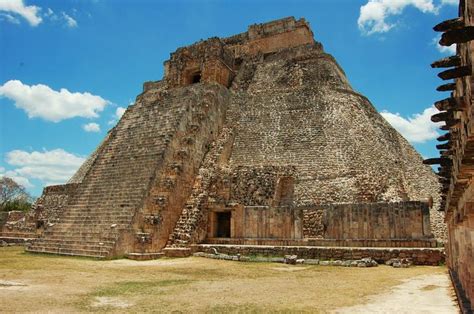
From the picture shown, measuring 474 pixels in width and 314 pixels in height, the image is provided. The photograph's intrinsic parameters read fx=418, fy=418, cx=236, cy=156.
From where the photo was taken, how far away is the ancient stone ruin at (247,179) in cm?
1316

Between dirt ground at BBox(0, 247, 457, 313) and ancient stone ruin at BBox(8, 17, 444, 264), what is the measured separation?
2.17 m

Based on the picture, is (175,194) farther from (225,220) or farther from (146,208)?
(225,220)

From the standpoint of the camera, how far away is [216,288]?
7.54 metres

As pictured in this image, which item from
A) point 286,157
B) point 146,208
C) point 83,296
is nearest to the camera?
point 83,296

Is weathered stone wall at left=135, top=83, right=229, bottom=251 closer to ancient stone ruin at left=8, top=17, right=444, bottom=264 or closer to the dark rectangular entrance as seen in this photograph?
ancient stone ruin at left=8, top=17, right=444, bottom=264

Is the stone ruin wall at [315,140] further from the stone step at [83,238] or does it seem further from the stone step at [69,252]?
the stone step at [69,252]

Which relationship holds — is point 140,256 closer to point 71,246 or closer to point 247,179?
point 71,246

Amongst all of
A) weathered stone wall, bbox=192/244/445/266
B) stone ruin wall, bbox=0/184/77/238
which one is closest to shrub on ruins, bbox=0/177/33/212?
stone ruin wall, bbox=0/184/77/238

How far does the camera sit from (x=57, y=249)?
13312 mm

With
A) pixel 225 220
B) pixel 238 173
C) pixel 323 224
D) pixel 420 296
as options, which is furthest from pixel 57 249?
pixel 420 296

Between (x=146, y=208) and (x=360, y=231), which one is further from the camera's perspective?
(x=146, y=208)

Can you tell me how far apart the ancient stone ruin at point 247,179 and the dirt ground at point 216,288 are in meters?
2.17

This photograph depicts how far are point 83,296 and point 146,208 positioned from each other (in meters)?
7.56

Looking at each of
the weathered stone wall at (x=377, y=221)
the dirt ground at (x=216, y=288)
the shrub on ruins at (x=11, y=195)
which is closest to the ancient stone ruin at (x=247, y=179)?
the weathered stone wall at (x=377, y=221)
